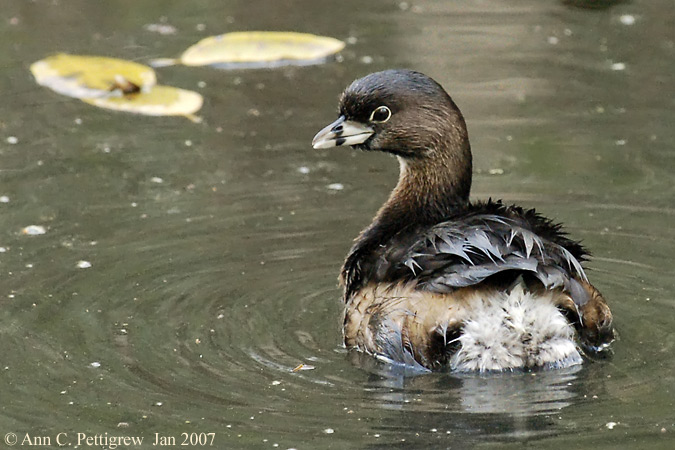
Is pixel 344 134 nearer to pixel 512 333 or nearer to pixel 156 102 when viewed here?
pixel 512 333

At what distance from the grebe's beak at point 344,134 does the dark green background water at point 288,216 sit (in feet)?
2.44

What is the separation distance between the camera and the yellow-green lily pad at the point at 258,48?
31.7 ft

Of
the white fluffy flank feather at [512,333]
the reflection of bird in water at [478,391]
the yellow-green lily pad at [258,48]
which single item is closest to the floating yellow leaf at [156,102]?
the yellow-green lily pad at [258,48]

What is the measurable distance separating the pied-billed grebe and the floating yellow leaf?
268 centimetres

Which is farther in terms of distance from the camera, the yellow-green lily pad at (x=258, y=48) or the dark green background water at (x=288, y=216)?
the yellow-green lily pad at (x=258, y=48)

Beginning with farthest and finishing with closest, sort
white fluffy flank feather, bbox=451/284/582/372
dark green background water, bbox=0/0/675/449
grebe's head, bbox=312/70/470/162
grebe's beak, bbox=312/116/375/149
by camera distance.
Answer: grebe's beak, bbox=312/116/375/149 → grebe's head, bbox=312/70/470/162 → white fluffy flank feather, bbox=451/284/582/372 → dark green background water, bbox=0/0/675/449

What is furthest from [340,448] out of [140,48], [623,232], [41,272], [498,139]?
[140,48]

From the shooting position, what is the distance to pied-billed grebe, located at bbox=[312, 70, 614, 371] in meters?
5.35

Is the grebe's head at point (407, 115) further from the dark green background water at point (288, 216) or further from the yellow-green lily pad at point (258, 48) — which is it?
the yellow-green lily pad at point (258, 48)

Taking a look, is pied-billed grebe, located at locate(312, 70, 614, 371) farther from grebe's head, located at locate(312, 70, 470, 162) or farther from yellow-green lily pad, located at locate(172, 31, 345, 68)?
yellow-green lily pad, located at locate(172, 31, 345, 68)

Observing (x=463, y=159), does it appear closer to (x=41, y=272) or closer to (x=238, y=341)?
(x=238, y=341)

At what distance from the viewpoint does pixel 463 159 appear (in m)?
6.15

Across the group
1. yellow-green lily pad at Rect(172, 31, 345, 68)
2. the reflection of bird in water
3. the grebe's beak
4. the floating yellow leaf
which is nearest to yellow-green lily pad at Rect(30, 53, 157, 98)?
the floating yellow leaf

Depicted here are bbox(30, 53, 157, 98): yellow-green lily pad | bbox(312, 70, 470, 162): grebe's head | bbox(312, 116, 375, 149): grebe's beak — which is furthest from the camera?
bbox(30, 53, 157, 98): yellow-green lily pad
